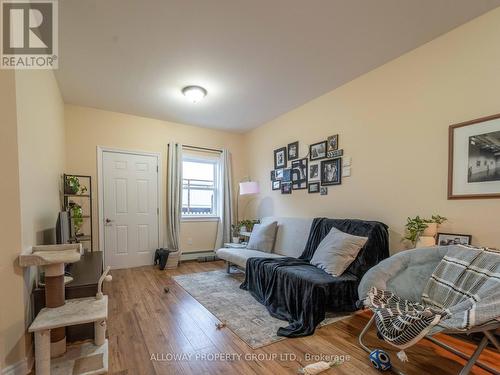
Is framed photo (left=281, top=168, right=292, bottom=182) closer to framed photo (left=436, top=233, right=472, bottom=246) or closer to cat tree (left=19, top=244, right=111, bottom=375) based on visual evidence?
framed photo (left=436, top=233, right=472, bottom=246)

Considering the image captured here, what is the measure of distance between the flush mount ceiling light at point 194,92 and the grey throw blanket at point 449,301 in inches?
116

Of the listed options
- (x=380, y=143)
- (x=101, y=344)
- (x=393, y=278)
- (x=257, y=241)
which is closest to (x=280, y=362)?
(x=393, y=278)

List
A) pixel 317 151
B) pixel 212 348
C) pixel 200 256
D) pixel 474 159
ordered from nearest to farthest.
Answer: pixel 212 348 < pixel 474 159 < pixel 317 151 < pixel 200 256

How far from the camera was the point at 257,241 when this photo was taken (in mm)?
3717

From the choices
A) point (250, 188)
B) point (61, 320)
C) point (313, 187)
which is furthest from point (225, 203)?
point (61, 320)

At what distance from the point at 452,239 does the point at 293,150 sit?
2.36 metres

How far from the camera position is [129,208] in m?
4.20

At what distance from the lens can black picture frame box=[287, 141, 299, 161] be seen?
392 centimetres

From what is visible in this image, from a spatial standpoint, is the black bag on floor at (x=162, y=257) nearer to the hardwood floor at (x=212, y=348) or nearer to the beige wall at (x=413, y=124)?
the hardwood floor at (x=212, y=348)

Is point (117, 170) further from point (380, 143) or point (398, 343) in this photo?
point (398, 343)

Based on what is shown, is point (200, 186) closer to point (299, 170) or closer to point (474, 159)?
point (299, 170)

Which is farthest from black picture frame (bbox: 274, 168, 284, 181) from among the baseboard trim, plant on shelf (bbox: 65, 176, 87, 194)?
the baseboard trim

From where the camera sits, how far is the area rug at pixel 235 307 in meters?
2.06

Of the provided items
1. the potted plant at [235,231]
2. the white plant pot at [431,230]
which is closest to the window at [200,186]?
the potted plant at [235,231]
